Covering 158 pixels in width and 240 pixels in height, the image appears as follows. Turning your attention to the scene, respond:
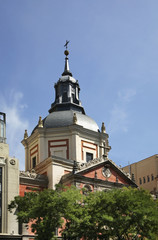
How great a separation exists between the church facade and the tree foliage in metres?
9.19

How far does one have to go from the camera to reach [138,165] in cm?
8206

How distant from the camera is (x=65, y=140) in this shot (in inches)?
2222

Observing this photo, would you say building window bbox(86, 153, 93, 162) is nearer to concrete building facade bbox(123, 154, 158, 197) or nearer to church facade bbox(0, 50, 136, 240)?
church facade bbox(0, 50, 136, 240)

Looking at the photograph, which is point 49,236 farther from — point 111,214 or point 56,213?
point 111,214

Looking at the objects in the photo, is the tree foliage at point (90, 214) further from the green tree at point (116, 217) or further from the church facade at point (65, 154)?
the church facade at point (65, 154)

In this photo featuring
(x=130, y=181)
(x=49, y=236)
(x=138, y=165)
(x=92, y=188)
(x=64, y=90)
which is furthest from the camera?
(x=138, y=165)

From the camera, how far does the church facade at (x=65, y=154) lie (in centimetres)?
4828

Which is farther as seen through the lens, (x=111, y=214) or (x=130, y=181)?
(x=130, y=181)

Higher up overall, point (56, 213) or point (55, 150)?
point (55, 150)

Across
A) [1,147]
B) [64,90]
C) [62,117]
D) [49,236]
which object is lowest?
[49,236]

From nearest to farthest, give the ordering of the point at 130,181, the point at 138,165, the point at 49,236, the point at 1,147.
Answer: the point at 49,236 → the point at 1,147 → the point at 130,181 → the point at 138,165

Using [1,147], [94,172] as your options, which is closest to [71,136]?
[94,172]

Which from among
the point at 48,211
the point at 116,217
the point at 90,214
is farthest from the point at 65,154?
the point at 48,211

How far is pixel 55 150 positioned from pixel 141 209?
23.4 metres
